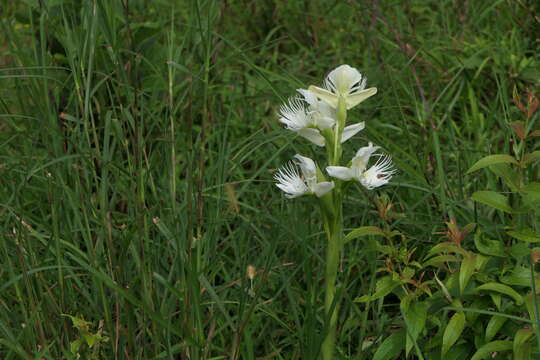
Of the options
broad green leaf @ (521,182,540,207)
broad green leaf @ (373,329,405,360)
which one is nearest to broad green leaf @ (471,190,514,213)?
broad green leaf @ (521,182,540,207)

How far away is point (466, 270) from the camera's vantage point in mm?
1750

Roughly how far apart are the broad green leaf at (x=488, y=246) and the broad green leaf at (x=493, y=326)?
159 mm

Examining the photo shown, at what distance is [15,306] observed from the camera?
6.86ft

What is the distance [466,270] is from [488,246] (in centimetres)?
15

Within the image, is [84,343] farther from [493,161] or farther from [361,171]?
[493,161]

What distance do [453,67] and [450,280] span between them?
166 cm

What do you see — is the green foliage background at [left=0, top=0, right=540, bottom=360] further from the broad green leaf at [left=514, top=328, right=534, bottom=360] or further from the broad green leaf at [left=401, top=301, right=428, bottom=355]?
the broad green leaf at [left=514, top=328, right=534, bottom=360]

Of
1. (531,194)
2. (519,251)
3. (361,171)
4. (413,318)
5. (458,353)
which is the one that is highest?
(361,171)

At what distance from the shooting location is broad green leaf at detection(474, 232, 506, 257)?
1.83 metres

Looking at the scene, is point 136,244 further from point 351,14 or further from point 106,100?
point 351,14

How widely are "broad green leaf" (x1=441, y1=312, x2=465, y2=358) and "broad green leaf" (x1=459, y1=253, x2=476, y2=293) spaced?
0.07 meters

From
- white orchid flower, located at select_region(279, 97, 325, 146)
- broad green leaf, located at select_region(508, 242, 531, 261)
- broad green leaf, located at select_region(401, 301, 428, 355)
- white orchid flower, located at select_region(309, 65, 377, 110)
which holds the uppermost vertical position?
white orchid flower, located at select_region(309, 65, 377, 110)

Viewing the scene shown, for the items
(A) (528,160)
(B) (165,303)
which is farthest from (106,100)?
(A) (528,160)

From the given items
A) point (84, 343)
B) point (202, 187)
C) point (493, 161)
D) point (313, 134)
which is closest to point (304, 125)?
point (313, 134)
